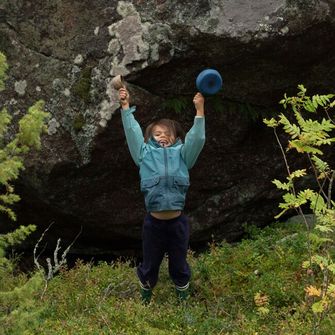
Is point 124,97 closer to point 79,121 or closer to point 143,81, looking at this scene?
point 143,81

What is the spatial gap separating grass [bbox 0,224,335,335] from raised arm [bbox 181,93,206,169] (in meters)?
1.57

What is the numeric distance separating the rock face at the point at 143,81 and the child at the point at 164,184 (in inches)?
47.7

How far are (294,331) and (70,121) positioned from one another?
4.00 m

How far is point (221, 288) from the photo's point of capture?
6980mm

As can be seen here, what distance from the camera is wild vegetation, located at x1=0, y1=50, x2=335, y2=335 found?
Answer: 468 cm

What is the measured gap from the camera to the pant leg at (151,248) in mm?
6465

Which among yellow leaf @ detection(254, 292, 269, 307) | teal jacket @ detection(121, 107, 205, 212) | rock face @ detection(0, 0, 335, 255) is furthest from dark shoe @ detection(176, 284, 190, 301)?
rock face @ detection(0, 0, 335, 255)

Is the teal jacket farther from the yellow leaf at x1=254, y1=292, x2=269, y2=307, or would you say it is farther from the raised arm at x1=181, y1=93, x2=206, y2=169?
the yellow leaf at x1=254, y1=292, x2=269, y2=307

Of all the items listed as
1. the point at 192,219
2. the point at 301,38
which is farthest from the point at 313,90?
the point at 192,219

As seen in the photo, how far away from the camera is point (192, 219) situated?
9.02 m

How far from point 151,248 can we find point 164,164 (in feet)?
3.08

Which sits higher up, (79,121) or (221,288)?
(79,121)

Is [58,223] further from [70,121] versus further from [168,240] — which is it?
[168,240]

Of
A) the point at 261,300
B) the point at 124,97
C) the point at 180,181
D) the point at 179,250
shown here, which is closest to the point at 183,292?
the point at 179,250
